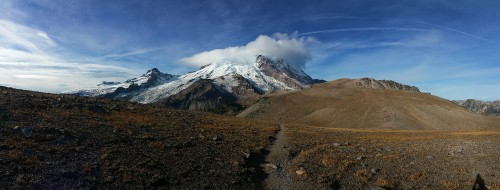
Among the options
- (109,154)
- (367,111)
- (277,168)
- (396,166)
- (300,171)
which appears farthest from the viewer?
(367,111)

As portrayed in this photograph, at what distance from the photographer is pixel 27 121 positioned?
37031 mm

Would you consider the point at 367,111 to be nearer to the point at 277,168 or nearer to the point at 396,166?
the point at 396,166

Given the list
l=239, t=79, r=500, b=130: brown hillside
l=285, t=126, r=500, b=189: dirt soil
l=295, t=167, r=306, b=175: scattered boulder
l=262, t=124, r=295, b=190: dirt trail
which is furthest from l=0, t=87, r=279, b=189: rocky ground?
l=239, t=79, r=500, b=130: brown hillside

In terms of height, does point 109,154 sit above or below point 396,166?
above

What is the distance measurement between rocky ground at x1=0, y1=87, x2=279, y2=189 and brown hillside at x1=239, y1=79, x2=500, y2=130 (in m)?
87.9

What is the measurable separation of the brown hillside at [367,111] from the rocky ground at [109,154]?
87.9 metres

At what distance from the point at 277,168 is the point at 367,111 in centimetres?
10875

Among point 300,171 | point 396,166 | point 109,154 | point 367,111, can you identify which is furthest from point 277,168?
point 367,111

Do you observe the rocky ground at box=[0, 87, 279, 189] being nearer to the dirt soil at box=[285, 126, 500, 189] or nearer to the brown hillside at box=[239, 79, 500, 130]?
the dirt soil at box=[285, 126, 500, 189]

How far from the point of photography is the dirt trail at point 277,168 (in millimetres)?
28141

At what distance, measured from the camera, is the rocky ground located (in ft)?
78.0

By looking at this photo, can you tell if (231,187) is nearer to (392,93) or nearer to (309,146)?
(309,146)

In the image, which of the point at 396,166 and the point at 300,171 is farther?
the point at 396,166

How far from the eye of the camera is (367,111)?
134000mm
